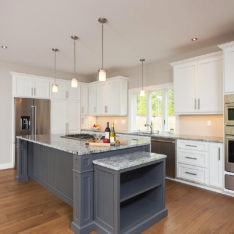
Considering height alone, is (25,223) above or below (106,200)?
below

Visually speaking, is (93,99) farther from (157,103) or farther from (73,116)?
(157,103)

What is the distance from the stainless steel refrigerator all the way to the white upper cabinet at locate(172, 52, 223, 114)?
3.47m

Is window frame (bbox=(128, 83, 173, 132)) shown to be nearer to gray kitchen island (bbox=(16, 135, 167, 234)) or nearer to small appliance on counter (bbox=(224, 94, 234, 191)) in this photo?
small appliance on counter (bbox=(224, 94, 234, 191))

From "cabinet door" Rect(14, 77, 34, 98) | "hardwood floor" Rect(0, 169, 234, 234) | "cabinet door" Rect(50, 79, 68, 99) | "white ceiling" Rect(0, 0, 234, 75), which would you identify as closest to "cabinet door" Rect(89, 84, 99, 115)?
"cabinet door" Rect(50, 79, 68, 99)

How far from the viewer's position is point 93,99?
6078 mm

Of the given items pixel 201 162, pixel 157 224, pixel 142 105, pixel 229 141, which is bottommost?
pixel 157 224

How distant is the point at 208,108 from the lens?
3.55 m

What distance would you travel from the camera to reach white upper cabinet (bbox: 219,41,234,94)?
117 inches

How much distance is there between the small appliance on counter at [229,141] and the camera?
117 inches

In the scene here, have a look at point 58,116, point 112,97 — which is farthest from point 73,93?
point 112,97

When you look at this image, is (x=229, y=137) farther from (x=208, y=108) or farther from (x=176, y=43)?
(x=176, y=43)

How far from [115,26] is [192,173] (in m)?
2.93

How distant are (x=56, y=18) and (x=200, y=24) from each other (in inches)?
85.9

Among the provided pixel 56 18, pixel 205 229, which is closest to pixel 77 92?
pixel 56 18
